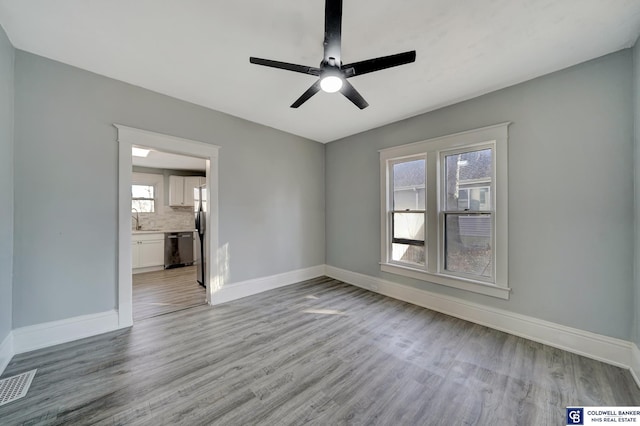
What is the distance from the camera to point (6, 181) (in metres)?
2.01

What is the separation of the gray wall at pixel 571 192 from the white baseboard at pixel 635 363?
13cm

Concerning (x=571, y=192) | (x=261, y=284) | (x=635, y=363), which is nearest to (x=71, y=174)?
(x=261, y=284)

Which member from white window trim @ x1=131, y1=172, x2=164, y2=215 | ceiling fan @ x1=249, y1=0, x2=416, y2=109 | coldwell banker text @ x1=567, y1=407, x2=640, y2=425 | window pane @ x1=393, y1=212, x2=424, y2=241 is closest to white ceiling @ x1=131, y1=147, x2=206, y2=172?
white window trim @ x1=131, y1=172, x2=164, y2=215

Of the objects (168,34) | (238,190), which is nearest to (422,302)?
(238,190)

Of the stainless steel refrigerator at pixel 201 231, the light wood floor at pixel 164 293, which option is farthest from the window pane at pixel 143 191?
the stainless steel refrigerator at pixel 201 231

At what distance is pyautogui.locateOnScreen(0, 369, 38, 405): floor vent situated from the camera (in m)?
1.64

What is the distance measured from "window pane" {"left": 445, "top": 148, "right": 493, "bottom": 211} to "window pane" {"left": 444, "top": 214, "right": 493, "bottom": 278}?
158 mm

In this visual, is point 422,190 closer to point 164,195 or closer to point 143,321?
point 143,321

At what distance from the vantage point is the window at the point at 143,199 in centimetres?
581

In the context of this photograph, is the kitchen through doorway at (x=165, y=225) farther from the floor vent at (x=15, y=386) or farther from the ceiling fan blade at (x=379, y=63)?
the ceiling fan blade at (x=379, y=63)

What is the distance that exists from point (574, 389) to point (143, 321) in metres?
4.24

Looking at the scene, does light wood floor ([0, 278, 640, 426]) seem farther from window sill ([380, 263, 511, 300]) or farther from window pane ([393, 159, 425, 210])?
window pane ([393, 159, 425, 210])

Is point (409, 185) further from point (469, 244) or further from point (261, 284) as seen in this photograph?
point (261, 284)

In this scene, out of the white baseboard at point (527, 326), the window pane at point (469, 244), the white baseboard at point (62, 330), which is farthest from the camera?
the window pane at point (469, 244)
